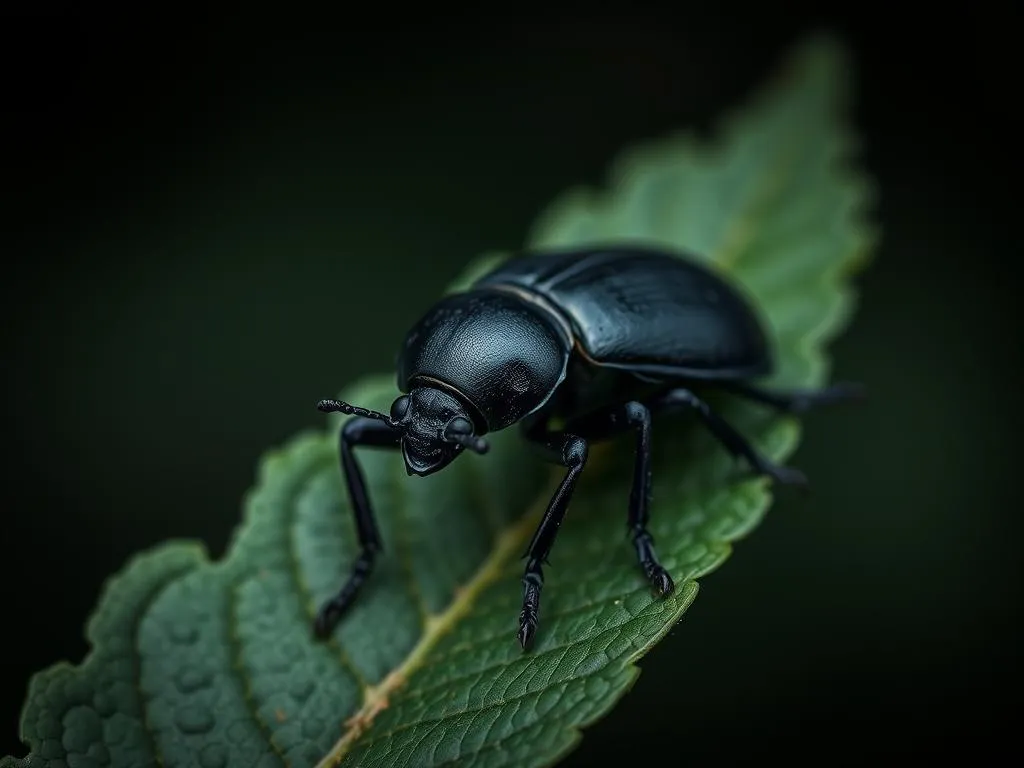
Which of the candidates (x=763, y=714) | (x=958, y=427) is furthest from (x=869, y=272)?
(x=763, y=714)

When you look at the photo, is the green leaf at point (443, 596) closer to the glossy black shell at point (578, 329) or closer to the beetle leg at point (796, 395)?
the beetle leg at point (796, 395)

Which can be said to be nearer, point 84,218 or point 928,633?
point 928,633

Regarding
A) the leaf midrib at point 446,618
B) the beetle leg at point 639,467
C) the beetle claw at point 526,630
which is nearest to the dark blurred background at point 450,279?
the leaf midrib at point 446,618

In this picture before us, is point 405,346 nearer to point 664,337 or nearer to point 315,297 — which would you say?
point 664,337

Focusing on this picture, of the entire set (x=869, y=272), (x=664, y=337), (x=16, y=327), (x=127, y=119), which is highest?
(x=127, y=119)

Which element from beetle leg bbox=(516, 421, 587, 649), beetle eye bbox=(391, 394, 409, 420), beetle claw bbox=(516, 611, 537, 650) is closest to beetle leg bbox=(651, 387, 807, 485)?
beetle leg bbox=(516, 421, 587, 649)

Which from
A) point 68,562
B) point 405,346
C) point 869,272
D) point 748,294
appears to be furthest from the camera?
point 869,272
